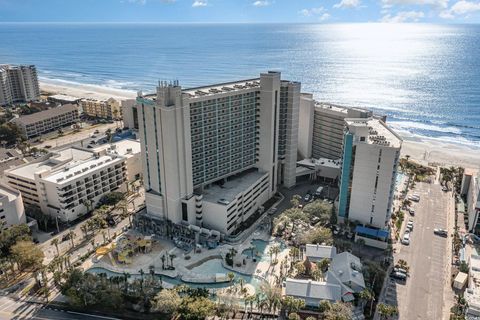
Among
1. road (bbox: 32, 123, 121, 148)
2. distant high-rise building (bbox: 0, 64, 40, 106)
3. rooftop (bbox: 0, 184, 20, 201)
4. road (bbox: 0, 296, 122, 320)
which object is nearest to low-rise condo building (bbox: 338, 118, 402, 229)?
road (bbox: 0, 296, 122, 320)

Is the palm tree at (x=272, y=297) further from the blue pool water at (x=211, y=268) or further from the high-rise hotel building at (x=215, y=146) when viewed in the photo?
the high-rise hotel building at (x=215, y=146)

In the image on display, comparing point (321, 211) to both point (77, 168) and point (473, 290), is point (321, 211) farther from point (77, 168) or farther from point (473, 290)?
point (77, 168)

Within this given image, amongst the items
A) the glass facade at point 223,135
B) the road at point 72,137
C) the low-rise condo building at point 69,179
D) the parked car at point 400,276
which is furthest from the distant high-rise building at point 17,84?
the parked car at point 400,276

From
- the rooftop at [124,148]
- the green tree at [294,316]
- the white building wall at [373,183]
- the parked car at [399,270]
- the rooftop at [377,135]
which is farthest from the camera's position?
the rooftop at [124,148]

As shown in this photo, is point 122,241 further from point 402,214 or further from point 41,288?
point 402,214

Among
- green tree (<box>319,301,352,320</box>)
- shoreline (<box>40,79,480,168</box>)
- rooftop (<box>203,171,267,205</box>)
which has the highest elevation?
rooftop (<box>203,171,267,205</box>)

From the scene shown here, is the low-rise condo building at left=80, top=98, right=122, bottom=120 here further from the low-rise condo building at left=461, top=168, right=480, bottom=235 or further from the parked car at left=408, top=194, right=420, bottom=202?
the low-rise condo building at left=461, top=168, right=480, bottom=235
